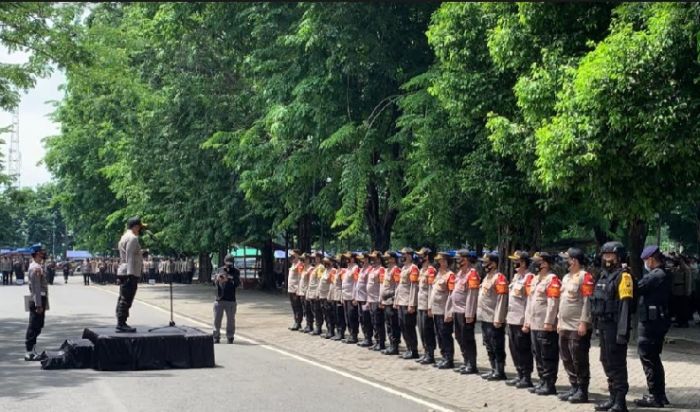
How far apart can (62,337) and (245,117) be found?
51.5 ft

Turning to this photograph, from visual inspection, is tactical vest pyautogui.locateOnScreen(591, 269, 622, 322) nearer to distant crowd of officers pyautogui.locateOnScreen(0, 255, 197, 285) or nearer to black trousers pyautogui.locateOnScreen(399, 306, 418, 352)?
black trousers pyautogui.locateOnScreen(399, 306, 418, 352)

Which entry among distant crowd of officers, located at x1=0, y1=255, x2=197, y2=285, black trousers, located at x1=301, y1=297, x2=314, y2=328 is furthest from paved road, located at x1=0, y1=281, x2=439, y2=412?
distant crowd of officers, located at x1=0, y1=255, x2=197, y2=285

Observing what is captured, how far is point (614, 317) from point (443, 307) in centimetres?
447

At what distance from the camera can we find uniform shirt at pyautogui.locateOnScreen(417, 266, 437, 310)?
1536 cm

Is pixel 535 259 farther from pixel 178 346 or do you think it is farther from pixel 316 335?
pixel 316 335

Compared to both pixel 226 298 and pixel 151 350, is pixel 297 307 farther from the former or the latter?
pixel 151 350

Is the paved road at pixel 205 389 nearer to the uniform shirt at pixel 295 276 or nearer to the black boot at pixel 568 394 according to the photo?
the black boot at pixel 568 394

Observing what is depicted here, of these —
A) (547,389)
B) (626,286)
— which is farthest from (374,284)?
(626,286)

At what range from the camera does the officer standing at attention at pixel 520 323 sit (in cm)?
1273

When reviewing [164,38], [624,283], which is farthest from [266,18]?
[624,283]

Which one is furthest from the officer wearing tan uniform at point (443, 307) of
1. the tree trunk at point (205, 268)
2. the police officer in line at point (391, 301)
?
the tree trunk at point (205, 268)

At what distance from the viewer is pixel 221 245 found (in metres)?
41.1

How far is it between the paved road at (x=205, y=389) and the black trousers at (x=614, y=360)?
2.19m

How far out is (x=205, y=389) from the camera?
12.2m
